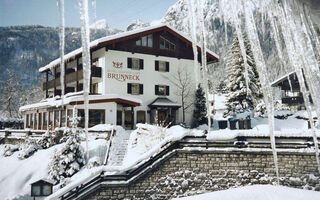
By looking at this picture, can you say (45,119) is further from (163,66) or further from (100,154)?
(163,66)

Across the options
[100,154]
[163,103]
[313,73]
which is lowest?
[100,154]

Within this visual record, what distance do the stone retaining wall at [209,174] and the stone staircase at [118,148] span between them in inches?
142

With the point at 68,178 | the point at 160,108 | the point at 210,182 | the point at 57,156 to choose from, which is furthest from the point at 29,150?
the point at 210,182

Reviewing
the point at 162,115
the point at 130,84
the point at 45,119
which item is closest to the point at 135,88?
the point at 130,84

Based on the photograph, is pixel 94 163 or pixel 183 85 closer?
pixel 94 163

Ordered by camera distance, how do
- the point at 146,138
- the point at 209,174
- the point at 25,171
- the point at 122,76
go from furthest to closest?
the point at 122,76
the point at 25,171
the point at 146,138
the point at 209,174

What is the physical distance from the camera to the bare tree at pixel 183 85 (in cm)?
2656

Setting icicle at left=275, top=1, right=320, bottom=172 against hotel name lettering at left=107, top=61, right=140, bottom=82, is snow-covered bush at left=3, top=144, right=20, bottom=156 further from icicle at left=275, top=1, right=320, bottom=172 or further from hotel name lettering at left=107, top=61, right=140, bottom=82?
icicle at left=275, top=1, right=320, bottom=172

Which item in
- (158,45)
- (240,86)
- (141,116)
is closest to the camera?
(141,116)

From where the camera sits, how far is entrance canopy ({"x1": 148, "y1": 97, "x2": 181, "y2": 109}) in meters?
23.9

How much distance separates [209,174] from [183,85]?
1651 centimetres

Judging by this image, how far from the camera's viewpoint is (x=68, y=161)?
45.6ft

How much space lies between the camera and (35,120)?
26.8 metres

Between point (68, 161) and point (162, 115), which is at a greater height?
point (162, 115)
